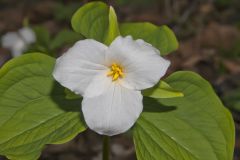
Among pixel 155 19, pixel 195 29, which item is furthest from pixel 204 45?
pixel 155 19

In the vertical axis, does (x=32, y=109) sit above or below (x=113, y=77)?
below

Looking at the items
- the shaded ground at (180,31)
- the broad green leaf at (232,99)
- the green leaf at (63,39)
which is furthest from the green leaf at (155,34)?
the green leaf at (63,39)

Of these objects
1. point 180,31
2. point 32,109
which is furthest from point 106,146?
point 180,31

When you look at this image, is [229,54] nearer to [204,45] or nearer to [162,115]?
[204,45]

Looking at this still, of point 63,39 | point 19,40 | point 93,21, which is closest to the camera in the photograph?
point 93,21

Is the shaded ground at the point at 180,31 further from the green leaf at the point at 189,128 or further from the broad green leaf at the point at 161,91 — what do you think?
the broad green leaf at the point at 161,91

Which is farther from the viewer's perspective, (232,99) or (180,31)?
(180,31)

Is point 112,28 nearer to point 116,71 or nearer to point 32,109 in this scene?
point 116,71
